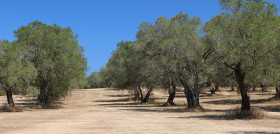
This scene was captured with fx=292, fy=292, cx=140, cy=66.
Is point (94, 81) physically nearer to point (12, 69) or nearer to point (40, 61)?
point (40, 61)

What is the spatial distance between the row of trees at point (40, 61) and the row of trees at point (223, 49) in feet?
28.9

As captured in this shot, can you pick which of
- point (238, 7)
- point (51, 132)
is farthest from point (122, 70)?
point (51, 132)

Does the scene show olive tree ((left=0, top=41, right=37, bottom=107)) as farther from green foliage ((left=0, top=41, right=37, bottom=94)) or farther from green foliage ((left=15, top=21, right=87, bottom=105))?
green foliage ((left=15, top=21, right=87, bottom=105))

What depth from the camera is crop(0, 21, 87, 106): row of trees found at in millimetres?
29337

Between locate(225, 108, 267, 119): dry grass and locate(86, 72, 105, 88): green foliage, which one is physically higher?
locate(86, 72, 105, 88): green foliage

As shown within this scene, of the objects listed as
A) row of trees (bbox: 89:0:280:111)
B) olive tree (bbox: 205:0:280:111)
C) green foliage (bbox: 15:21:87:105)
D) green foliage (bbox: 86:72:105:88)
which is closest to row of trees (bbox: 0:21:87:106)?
green foliage (bbox: 15:21:87:105)

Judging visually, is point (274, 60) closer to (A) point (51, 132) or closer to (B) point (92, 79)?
(A) point (51, 132)

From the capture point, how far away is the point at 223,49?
68.9 feet

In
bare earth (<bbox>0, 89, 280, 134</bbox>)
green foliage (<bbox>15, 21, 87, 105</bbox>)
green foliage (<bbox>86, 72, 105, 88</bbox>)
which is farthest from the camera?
green foliage (<bbox>86, 72, 105, 88</bbox>)

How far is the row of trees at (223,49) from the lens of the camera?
19.9 metres

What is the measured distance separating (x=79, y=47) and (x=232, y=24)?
26.1 metres

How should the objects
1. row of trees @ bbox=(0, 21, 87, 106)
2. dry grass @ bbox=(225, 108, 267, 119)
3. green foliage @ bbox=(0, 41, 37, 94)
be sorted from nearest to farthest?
dry grass @ bbox=(225, 108, 267, 119) → green foliage @ bbox=(0, 41, 37, 94) → row of trees @ bbox=(0, 21, 87, 106)

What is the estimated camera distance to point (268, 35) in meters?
19.3

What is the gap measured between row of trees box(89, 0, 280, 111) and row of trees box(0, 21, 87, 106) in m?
8.82
